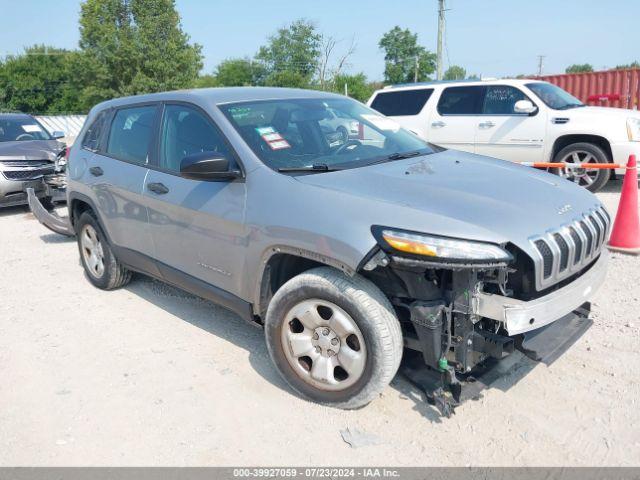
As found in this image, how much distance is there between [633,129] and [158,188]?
7.52m

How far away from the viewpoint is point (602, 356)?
12.2ft

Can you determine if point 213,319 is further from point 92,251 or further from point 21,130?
point 21,130

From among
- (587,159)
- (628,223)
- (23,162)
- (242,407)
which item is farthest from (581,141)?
(23,162)

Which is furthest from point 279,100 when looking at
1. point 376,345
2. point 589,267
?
point 589,267

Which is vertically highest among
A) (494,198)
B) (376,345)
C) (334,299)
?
(494,198)

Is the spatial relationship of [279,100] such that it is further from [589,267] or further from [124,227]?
[589,267]

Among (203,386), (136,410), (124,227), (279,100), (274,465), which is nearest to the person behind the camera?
(274,465)

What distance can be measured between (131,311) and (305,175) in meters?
2.37

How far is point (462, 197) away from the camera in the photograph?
3023 millimetres

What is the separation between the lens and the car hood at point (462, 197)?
9.09 feet

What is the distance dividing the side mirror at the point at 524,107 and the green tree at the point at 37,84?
160ft

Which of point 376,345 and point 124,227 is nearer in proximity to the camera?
point 376,345

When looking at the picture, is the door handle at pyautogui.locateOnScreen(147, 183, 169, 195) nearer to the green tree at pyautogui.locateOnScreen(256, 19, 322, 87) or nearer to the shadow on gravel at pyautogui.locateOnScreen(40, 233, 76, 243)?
the shadow on gravel at pyautogui.locateOnScreen(40, 233, 76, 243)

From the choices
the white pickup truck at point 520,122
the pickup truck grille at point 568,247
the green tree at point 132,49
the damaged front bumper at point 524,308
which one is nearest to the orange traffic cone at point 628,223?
the pickup truck grille at point 568,247
